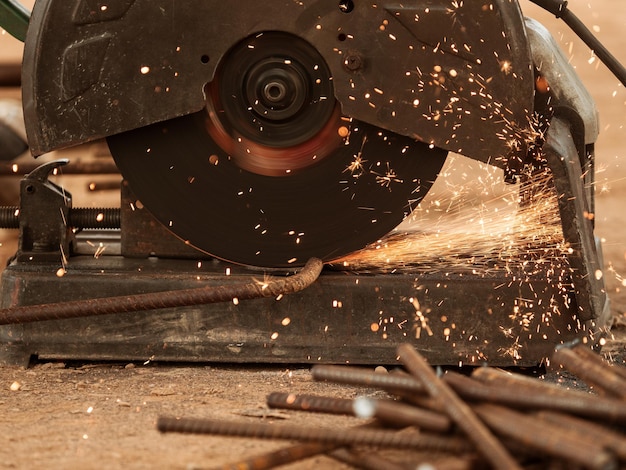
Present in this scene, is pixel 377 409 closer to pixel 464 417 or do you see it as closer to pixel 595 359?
pixel 464 417

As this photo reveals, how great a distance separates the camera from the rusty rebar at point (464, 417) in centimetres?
153

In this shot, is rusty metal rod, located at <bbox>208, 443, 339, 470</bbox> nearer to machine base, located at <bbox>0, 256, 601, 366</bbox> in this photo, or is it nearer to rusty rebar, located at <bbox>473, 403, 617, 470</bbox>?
rusty rebar, located at <bbox>473, 403, 617, 470</bbox>

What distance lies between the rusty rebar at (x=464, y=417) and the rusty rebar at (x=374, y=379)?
0.8 inches

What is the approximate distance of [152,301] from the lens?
7.52ft

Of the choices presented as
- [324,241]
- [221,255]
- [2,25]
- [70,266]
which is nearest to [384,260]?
[324,241]

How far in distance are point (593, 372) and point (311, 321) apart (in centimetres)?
92

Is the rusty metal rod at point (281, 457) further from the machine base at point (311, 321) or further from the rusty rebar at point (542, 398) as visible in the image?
the machine base at point (311, 321)

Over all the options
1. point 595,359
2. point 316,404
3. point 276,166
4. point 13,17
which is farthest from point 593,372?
point 13,17

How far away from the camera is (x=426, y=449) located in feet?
5.37

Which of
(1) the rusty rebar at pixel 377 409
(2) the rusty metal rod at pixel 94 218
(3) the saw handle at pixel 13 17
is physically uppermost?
(3) the saw handle at pixel 13 17

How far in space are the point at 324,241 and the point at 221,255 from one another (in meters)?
0.28

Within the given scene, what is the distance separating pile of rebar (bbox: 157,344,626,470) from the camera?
1545 mm

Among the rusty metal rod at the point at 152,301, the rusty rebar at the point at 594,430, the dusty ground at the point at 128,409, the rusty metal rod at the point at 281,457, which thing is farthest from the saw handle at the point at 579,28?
the rusty metal rod at the point at 281,457

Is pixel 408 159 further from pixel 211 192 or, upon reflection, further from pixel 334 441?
pixel 334 441
